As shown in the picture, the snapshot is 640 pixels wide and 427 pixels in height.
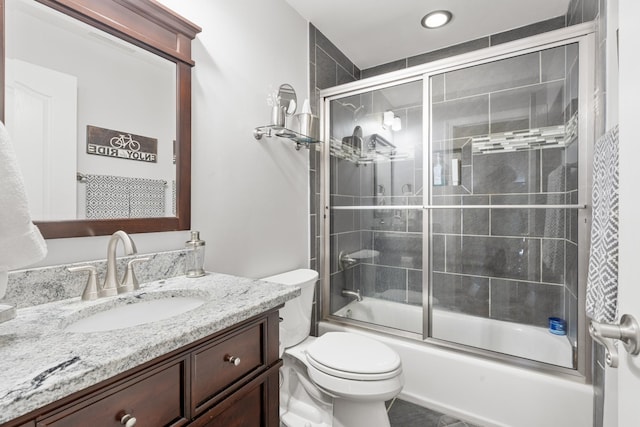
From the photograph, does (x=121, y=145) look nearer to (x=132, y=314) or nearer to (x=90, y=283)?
(x=90, y=283)

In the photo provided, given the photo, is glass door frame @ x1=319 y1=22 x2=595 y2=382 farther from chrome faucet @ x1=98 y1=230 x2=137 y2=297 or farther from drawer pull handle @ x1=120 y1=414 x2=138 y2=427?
drawer pull handle @ x1=120 y1=414 x2=138 y2=427

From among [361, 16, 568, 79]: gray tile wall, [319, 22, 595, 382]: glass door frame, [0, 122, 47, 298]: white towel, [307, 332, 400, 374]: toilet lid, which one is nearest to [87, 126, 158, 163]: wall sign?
[0, 122, 47, 298]: white towel

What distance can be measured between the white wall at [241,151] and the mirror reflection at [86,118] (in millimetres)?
129

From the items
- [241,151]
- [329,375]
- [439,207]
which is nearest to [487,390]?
[329,375]

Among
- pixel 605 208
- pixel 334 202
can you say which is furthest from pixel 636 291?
pixel 334 202

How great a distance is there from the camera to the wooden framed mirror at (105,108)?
2.97ft

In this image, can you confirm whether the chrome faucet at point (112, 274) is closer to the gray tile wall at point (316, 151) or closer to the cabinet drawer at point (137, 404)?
the cabinet drawer at point (137, 404)

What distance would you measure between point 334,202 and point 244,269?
0.93 metres

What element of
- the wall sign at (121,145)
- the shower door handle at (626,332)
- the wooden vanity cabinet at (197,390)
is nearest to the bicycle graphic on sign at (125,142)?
the wall sign at (121,145)

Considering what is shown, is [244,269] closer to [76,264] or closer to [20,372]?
[76,264]

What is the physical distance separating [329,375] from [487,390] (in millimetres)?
928

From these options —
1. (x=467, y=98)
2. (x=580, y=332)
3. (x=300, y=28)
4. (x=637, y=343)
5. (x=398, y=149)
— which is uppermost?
(x=300, y=28)

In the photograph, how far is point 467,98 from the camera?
208 centimetres

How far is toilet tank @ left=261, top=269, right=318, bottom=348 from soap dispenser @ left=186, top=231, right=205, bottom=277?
0.48 m
